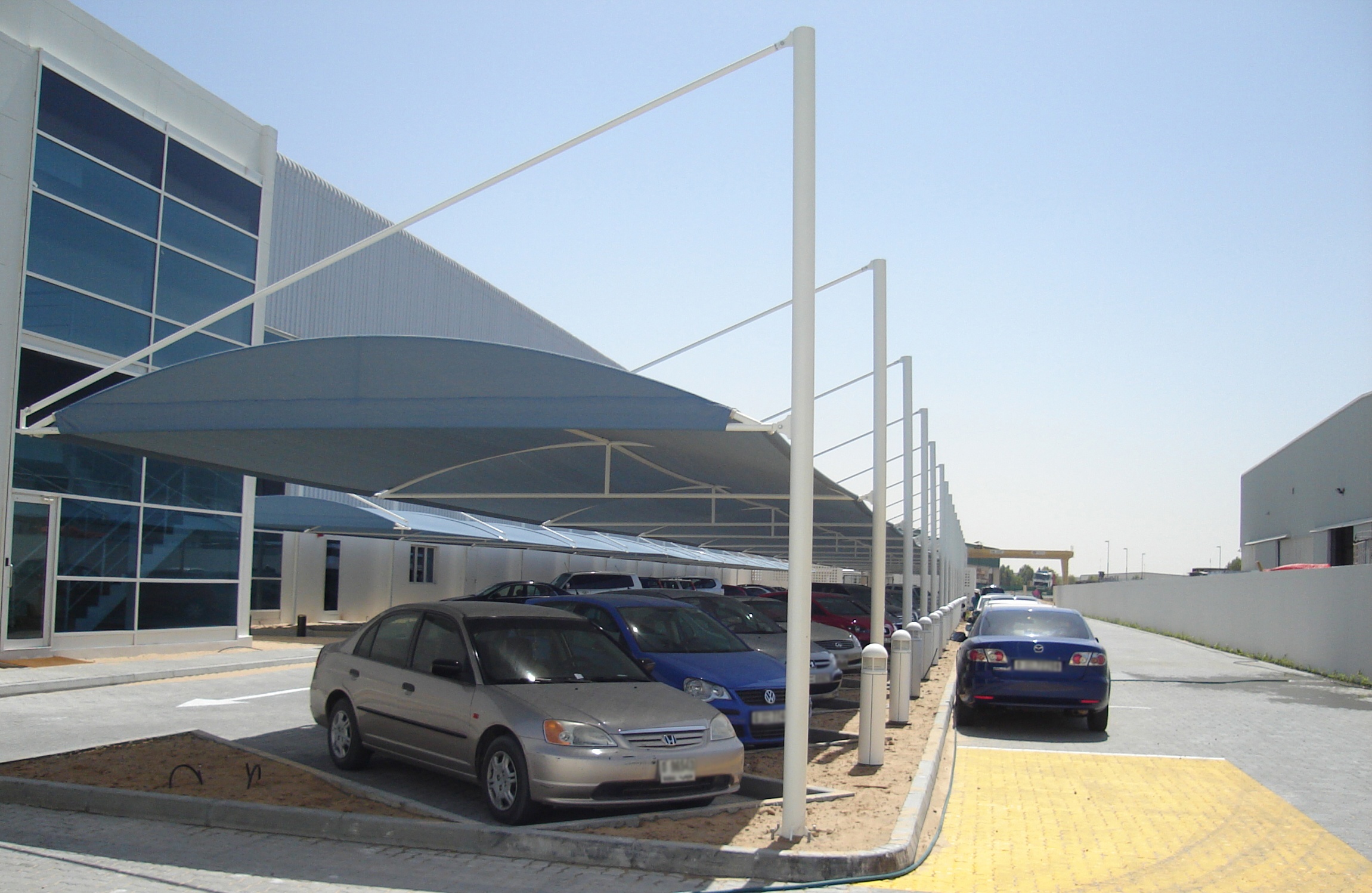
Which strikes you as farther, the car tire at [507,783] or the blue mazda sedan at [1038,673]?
the blue mazda sedan at [1038,673]

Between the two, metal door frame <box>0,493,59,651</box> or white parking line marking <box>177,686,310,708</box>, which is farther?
metal door frame <box>0,493,59,651</box>

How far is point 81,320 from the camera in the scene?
62.4 feet

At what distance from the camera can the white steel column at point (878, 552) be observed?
32.1ft

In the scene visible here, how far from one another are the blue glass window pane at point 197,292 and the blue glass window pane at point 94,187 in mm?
863

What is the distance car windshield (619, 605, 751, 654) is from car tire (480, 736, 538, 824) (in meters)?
3.79

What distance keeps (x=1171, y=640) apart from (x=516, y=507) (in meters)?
25.0

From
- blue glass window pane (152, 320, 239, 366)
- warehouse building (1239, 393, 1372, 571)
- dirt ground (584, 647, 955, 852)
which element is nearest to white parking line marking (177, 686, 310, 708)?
dirt ground (584, 647, 955, 852)

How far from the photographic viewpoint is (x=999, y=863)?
7.26 metres

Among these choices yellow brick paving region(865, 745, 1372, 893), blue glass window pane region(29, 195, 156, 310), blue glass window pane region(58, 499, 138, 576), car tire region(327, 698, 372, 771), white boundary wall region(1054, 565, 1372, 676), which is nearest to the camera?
yellow brick paving region(865, 745, 1372, 893)

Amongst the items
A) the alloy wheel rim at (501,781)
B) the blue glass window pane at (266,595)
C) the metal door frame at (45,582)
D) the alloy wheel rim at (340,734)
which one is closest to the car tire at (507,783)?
the alloy wheel rim at (501,781)

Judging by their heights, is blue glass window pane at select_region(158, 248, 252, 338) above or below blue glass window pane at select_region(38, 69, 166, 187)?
below

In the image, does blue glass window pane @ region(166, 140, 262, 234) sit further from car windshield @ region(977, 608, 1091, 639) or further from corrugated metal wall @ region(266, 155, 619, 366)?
car windshield @ region(977, 608, 1091, 639)

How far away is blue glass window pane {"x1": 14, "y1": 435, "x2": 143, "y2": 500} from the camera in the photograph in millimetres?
18094

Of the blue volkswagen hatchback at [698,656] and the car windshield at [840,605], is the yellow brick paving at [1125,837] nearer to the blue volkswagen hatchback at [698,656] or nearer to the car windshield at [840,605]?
the blue volkswagen hatchback at [698,656]
